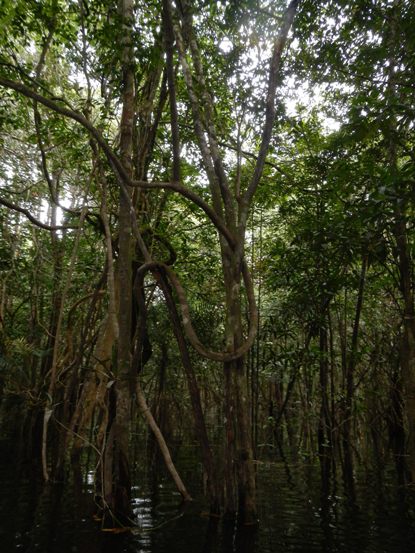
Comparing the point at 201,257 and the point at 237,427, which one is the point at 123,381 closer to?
the point at 237,427

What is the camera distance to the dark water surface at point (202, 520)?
4.30 meters

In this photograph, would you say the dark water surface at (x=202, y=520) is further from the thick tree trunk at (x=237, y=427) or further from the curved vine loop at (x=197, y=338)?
the curved vine loop at (x=197, y=338)

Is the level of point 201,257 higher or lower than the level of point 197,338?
higher

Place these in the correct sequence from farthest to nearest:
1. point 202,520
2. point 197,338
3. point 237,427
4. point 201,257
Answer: point 201,257 → point 202,520 → point 197,338 → point 237,427

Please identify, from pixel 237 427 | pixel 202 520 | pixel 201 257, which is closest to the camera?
pixel 237 427

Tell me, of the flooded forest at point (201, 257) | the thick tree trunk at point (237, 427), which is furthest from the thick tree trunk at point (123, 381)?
the thick tree trunk at point (237, 427)

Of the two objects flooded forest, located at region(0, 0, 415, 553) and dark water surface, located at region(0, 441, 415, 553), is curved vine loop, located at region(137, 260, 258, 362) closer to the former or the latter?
flooded forest, located at region(0, 0, 415, 553)

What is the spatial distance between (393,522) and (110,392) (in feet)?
12.8

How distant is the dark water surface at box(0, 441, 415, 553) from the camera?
14.1 feet

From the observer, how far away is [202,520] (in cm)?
498

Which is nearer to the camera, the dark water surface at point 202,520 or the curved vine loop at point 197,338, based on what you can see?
the dark water surface at point 202,520

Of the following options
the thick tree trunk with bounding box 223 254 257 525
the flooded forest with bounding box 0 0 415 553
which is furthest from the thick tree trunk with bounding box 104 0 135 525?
the thick tree trunk with bounding box 223 254 257 525

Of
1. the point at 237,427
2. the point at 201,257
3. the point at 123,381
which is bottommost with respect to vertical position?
the point at 237,427

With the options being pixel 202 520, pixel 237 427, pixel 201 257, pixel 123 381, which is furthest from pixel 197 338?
pixel 201 257
